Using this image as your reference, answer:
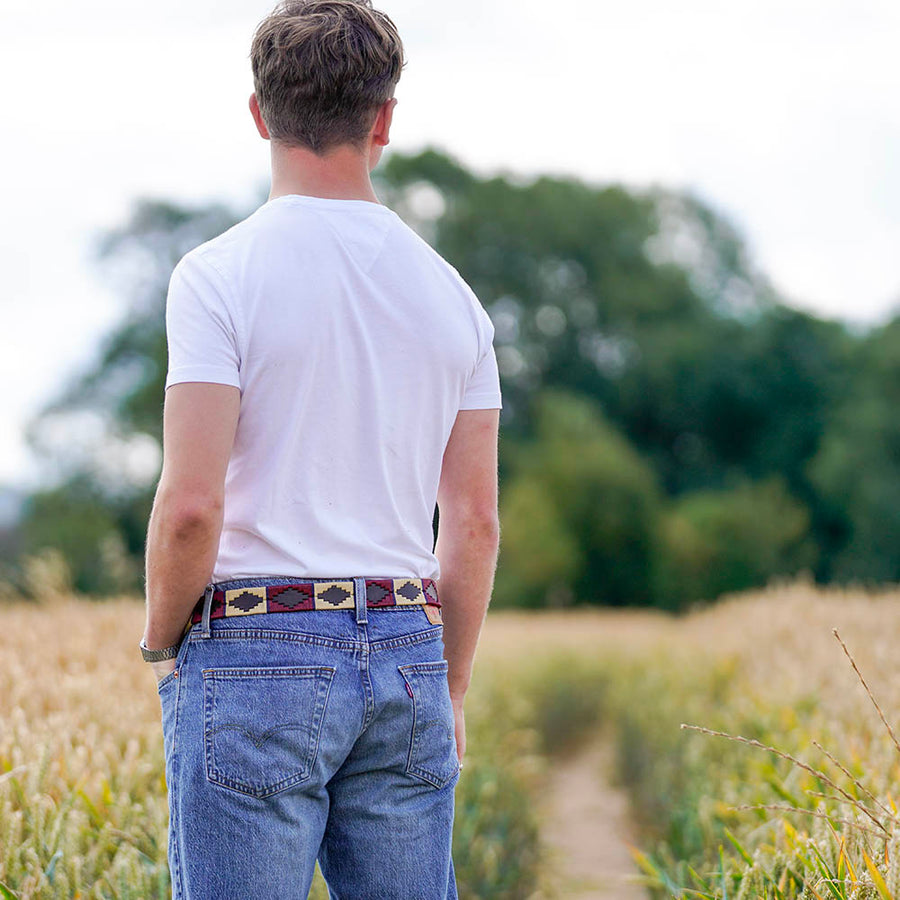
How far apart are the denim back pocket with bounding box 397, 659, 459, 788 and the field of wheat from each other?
0.52 meters

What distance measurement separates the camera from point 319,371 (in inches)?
67.9

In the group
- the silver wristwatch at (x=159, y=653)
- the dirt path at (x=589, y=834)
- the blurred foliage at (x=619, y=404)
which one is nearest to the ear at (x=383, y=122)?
the silver wristwatch at (x=159, y=653)

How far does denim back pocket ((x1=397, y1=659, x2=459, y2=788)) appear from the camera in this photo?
175 centimetres

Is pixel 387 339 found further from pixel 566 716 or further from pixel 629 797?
pixel 566 716

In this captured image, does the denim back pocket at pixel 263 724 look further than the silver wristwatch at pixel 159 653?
No

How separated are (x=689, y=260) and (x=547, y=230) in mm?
6377

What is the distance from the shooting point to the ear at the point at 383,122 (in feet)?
6.05

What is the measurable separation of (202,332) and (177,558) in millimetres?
343

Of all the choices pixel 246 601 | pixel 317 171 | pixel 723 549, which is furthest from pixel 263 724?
pixel 723 549

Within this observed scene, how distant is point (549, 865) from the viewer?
5340mm

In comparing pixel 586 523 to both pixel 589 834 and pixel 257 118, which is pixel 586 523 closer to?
pixel 589 834

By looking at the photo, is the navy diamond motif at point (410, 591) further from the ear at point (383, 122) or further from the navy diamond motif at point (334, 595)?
the ear at point (383, 122)

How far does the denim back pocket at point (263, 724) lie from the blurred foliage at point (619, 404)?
17960 mm

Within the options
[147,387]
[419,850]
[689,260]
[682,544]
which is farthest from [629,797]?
[689,260]
